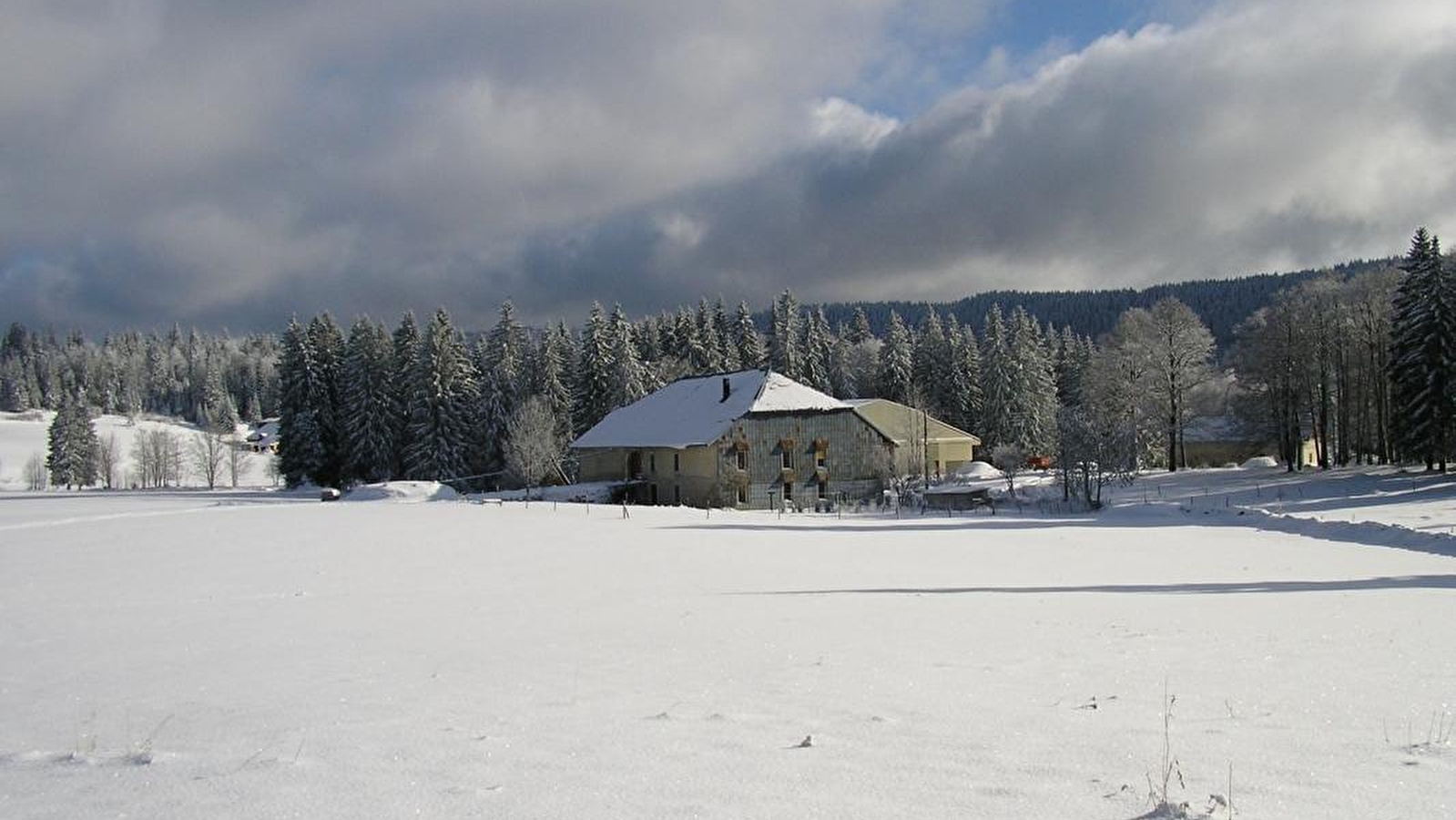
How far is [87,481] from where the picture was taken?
324ft

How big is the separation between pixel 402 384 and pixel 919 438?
39.9 m

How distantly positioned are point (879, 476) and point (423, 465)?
1303 inches

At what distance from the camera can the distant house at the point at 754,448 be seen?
179ft

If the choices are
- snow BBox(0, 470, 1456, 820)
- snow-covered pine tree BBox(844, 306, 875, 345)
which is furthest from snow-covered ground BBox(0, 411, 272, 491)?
snow BBox(0, 470, 1456, 820)

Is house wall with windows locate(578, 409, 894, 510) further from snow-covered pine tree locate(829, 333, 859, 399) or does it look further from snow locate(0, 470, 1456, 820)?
snow locate(0, 470, 1456, 820)

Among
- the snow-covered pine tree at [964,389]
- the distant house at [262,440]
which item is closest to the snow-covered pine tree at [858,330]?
the snow-covered pine tree at [964,389]

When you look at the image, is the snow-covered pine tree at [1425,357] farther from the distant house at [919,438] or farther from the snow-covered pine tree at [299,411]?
the snow-covered pine tree at [299,411]

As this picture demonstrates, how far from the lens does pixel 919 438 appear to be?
66938 millimetres

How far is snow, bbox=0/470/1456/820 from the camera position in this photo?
5.25 metres

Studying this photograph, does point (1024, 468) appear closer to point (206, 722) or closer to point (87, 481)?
point (206, 722)

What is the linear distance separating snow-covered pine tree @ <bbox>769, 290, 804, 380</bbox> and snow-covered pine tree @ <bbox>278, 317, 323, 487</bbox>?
3910 cm

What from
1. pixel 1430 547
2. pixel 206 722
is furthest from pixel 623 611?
pixel 1430 547

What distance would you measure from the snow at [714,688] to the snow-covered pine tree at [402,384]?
51.8m

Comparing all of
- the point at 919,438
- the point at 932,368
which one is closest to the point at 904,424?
the point at 919,438
